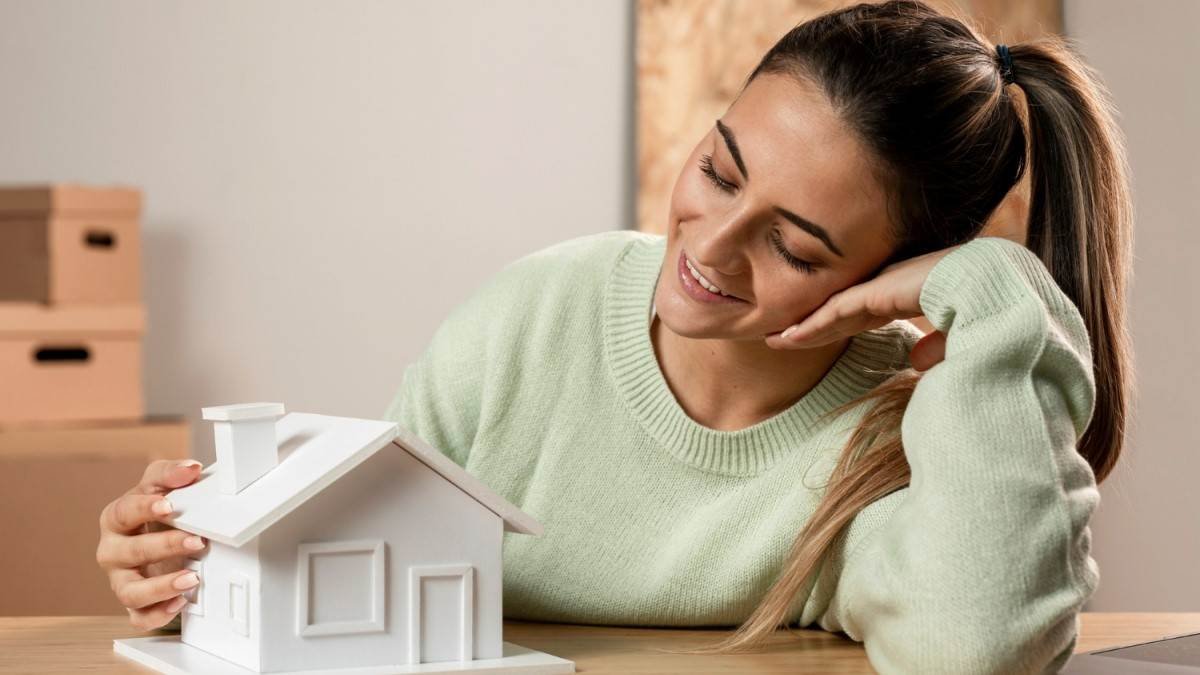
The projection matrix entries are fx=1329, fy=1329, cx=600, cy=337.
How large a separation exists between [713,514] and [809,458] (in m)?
0.10

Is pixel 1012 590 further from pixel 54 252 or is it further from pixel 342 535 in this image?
pixel 54 252

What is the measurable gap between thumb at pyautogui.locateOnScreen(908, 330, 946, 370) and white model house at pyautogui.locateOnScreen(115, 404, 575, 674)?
401mm

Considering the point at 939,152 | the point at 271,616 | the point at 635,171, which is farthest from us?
the point at 635,171

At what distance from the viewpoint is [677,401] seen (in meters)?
1.31

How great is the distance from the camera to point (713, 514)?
125 cm

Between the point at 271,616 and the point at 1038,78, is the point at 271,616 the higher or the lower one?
the lower one

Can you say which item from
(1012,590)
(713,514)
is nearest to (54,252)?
(713,514)

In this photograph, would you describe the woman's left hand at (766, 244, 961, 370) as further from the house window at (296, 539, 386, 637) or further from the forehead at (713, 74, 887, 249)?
the house window at (296, 539, 386, 637)

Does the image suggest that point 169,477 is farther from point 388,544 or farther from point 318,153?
point 318,153

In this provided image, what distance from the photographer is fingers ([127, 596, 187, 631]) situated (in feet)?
3.25

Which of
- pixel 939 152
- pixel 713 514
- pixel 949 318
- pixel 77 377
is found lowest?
pixel 77 377

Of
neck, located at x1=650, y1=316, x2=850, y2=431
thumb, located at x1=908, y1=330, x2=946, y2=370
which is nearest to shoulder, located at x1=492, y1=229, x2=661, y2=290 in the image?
neck, located at x1=650, y1=316, x2=850, y2=431

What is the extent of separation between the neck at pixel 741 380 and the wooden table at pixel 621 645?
0.23m

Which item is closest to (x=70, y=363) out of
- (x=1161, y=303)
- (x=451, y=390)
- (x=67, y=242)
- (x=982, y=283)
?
(x=67, y=242)
